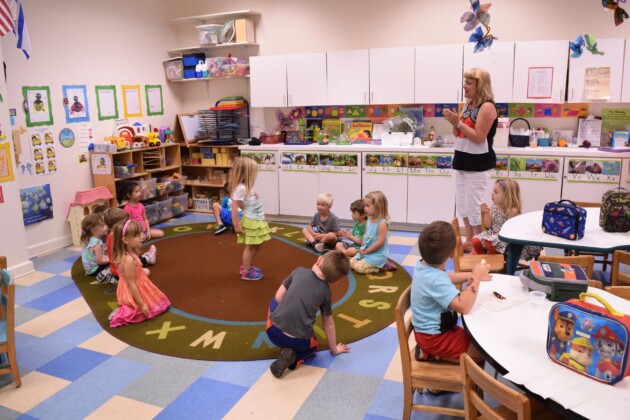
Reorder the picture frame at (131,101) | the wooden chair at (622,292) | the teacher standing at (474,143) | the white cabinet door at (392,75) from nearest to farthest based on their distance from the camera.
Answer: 1. the wooden chair at (622,292)
2. the teacher standing at (474,143)
3. the white cabinet door at (392,75)
4. the picture frame at (131,101)

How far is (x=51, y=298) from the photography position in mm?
4477

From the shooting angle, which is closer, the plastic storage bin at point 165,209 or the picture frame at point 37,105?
the picture frame at point 37,105

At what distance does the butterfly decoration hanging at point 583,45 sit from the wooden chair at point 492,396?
13.5 feet

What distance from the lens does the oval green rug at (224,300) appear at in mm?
3588

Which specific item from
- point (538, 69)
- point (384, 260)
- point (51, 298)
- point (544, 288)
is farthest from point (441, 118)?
point (51, 298)

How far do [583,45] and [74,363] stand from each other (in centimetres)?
541

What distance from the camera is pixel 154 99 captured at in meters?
7.43

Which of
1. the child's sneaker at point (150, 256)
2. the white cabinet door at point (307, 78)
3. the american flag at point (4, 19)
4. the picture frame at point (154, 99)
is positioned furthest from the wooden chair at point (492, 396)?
the picture frame at point (154, 99)

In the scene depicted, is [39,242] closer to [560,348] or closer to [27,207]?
[27,207]

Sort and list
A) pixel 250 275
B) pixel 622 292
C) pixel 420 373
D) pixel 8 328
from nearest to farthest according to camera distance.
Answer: pixel 420 373 → pixel 622 292 → pixel 8 328 → pixel 250 275

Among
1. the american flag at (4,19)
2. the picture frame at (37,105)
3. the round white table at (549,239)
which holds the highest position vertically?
the american flag at (4,19)

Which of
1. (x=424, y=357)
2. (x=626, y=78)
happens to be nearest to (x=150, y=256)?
(x=424, y=357)

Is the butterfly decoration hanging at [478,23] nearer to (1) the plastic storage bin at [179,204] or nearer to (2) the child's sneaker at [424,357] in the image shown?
(2) the child's sneaker at [424,357]

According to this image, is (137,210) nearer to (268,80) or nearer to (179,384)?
(268,80)
